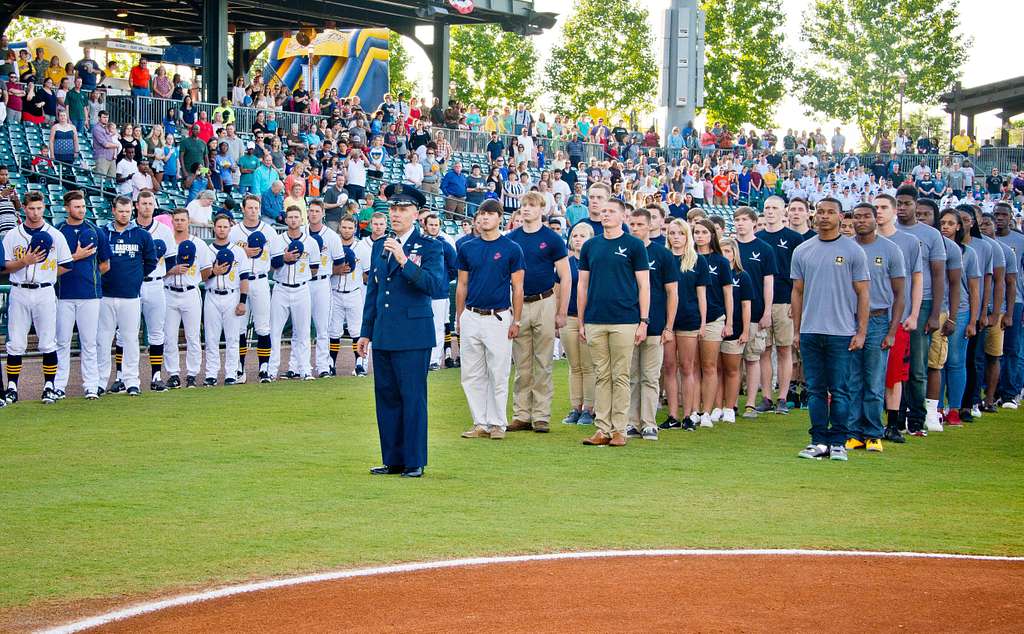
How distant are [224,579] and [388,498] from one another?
243cm

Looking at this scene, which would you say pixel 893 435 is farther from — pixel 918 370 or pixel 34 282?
pixel 34 282

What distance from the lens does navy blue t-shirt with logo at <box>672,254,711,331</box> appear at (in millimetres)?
13109

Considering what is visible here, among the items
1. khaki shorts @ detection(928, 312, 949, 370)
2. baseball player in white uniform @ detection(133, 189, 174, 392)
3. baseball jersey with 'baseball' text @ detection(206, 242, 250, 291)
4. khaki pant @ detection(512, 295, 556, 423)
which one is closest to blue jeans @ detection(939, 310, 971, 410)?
khaki shorts @ detection(928, 312, 949, 370)

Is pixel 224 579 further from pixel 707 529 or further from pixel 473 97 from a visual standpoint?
pixel 473 97

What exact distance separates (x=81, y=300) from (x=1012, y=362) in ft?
37.9

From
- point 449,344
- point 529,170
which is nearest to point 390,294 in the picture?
point 449,344

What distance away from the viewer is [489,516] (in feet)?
28.4

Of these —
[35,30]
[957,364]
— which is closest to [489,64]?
[35,30]

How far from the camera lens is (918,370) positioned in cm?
1302

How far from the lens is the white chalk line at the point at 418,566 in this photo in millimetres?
6168

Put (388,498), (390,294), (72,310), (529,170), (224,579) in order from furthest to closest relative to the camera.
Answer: (529,170), (72,310), (390,294), (388,498), (224,579)

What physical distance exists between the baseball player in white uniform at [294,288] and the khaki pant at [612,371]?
665cm

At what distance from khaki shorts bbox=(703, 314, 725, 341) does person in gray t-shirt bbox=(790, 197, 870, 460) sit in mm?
2001

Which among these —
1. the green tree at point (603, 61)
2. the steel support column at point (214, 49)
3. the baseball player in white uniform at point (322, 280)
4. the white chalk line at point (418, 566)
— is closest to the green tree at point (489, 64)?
the green tree at point (603, 61)
